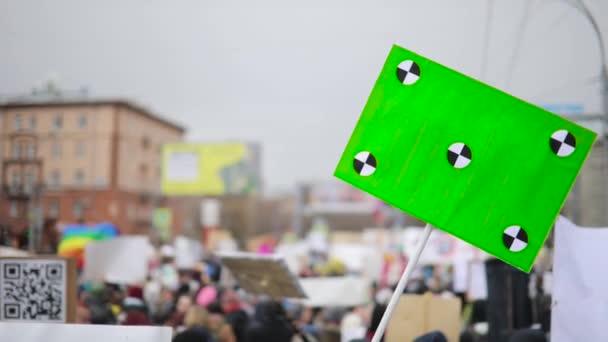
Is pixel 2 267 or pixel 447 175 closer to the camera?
pixel 447 175

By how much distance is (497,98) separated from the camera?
4.61m

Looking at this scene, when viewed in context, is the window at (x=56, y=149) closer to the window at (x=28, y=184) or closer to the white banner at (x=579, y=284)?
the window at (x=28, y=184)

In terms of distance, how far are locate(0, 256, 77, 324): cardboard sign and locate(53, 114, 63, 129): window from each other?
12.2m

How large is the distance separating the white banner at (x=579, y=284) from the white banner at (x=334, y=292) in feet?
19.5

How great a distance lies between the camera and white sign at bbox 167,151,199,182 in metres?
38.8

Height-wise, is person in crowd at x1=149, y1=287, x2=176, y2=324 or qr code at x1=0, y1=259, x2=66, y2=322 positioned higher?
qr code at x1=0, y1=259, x2=66, y2=322

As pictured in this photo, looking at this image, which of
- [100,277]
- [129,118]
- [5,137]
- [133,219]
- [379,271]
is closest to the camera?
[100,277]

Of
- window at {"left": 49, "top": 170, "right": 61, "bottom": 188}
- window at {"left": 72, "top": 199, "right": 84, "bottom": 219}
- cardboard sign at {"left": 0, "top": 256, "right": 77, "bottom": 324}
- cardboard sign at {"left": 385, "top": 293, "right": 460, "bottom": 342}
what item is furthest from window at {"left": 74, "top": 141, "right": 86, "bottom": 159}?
cardboard sign at {"left": 385, "top": 293, "right": 460, "bottom": 342}

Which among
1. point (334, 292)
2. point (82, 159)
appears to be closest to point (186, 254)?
point (82, 159)

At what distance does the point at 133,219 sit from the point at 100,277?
30.3m

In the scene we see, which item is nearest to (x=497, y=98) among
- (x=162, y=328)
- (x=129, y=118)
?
(x=162, y=328)

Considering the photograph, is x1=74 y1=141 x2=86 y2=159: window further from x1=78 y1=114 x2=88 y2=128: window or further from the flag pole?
the flag pole

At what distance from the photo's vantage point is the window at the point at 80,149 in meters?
23.6

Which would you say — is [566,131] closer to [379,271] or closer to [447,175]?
[447,175]
